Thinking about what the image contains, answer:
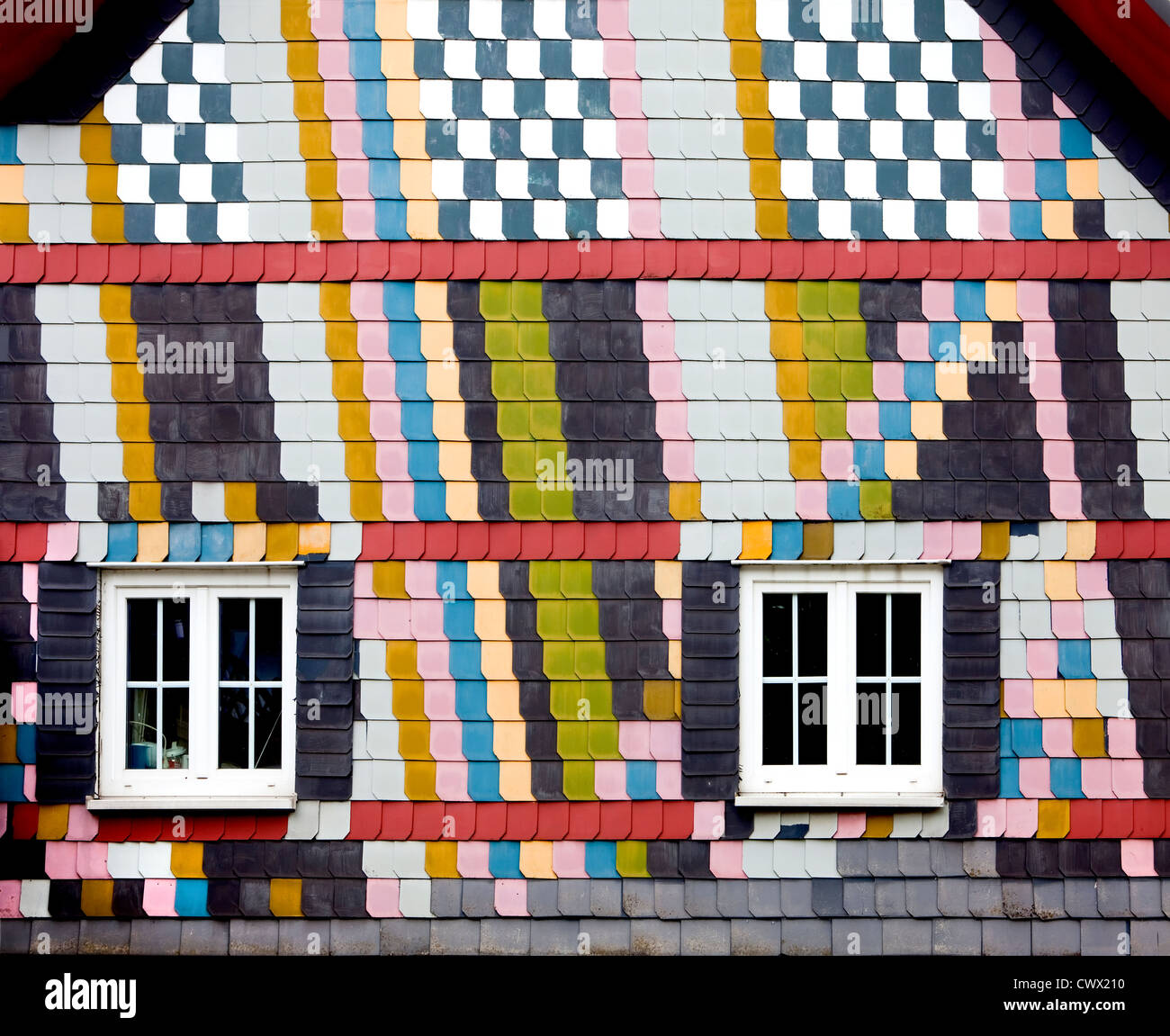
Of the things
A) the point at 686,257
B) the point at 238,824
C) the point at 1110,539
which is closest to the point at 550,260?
the point at 686,257

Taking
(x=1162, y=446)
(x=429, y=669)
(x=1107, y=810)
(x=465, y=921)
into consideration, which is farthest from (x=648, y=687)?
(x=1162, y=446)

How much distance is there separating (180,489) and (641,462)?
2513 millimetres

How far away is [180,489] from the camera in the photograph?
6.54m

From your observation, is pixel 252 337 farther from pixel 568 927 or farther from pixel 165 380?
pixel 568 927

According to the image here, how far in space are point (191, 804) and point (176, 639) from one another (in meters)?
0.90

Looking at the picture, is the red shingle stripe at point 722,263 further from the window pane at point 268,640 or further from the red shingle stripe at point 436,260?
the window pane at point 268,640

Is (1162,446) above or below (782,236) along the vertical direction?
below

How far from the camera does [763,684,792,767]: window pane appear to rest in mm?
6625
